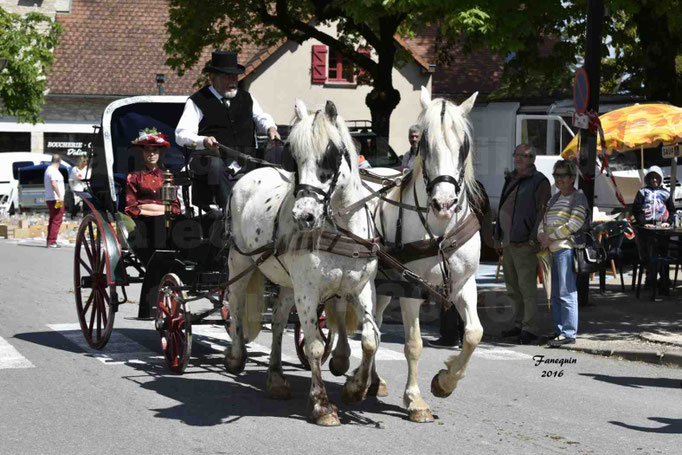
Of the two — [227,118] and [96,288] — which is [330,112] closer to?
[227,118]

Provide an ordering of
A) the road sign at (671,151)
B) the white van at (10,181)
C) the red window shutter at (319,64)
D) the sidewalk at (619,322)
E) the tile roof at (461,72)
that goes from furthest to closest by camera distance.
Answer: the tile roof at (461,72), the red window shutter at (319,64), the white van at (10,181), the road sign at (671,151), the sidewalk at (619,322)

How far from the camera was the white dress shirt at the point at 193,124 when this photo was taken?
29.0 feet

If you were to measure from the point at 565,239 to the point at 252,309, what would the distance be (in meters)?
3.80

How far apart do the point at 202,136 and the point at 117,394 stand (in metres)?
2.32

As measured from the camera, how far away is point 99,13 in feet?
143

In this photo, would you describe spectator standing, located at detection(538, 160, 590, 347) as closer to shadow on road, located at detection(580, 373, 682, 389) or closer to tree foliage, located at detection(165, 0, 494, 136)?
shadow on road, located at detection(580, 373, 682, 389)

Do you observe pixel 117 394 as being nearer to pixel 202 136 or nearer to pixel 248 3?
pixel 202 136

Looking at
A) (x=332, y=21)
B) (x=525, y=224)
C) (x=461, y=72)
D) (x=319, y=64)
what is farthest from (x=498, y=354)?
(x=461, y=72)

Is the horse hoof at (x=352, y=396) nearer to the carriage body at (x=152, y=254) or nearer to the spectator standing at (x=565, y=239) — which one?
the carriage body at (x=152, y=254)

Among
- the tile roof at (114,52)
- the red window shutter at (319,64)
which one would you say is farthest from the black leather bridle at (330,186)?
the tile roof at (114,52)

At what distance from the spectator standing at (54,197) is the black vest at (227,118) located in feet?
45.3

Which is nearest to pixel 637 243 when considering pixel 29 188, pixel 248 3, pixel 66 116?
pixel 248 3

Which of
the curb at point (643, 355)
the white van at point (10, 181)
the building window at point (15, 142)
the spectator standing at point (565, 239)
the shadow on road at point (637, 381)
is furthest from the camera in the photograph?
the building window at point (15, 142)

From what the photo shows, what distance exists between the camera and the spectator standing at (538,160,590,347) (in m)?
10.9
